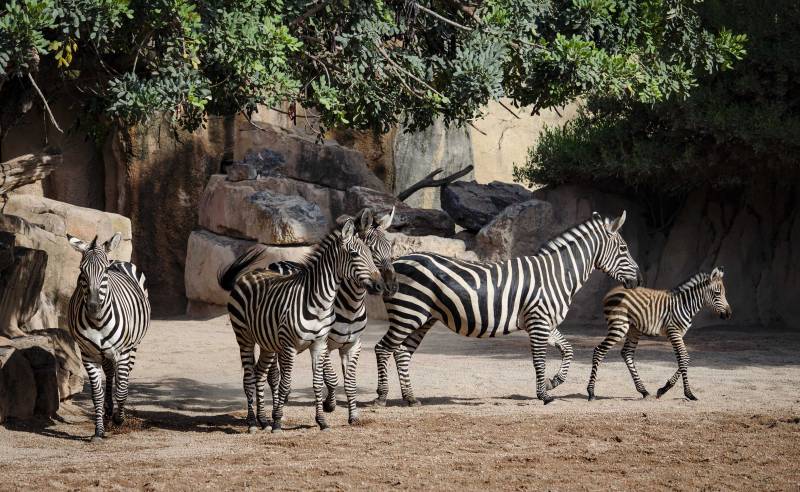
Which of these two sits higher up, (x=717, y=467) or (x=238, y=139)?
(x=238, y=139)

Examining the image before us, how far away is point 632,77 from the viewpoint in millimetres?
9070

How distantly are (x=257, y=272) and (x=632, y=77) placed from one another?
12.4 feet

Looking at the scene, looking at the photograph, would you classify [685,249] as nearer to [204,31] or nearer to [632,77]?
[632,77]

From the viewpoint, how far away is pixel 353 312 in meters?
9.06

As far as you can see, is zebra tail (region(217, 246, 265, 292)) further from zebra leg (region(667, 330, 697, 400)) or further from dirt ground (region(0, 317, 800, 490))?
zebra leg (region(667, 330, 697, 400))

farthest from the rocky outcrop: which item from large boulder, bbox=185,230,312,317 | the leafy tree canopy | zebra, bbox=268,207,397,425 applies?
zebra, bbox=268,207,397,425

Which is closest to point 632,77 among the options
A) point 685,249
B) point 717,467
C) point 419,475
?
point 717,467

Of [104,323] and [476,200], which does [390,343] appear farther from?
[476,200]

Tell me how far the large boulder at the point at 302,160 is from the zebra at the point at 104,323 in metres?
9.53

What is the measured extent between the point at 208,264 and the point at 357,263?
9424mm

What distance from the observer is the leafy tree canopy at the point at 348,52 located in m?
7.48

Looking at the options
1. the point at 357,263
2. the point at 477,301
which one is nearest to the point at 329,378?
the point at 357,263

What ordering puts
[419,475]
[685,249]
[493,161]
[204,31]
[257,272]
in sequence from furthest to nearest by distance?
1. [493,161]
2. [685,249]
3. [257,272]
4. [204,31]
5. [419,475]

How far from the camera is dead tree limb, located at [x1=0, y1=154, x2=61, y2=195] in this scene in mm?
10406
